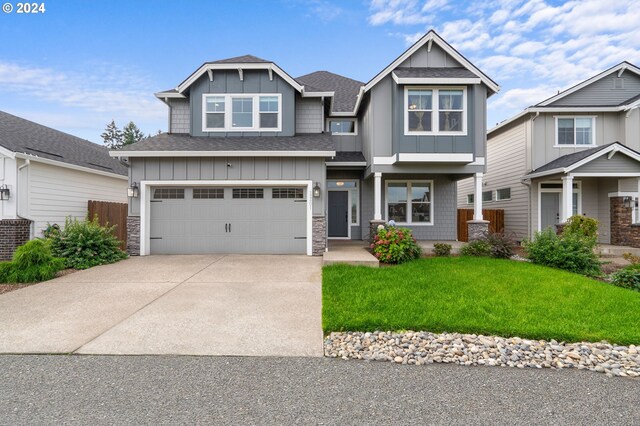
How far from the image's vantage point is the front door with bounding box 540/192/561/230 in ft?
42.5

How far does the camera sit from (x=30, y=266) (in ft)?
23.4

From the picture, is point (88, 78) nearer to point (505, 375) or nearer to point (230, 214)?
point (230, 214)

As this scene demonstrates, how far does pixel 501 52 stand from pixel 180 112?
44.9 ft

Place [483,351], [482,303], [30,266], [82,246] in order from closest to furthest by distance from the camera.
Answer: [483,351]
[482,303]
[30,266]
[82,246]

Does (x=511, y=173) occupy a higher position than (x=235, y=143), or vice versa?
(x=235, y=143)

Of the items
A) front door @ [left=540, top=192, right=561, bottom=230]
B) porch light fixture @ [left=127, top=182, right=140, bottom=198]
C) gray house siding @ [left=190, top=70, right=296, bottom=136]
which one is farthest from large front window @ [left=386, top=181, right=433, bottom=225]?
porch light fixture @ [left=127, top=182, right=140, bottom=198]

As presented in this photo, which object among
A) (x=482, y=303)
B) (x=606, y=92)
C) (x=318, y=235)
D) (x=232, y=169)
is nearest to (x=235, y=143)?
(x=232, y=169)

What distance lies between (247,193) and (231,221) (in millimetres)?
1041

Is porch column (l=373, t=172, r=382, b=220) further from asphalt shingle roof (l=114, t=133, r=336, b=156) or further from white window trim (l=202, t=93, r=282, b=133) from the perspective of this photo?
white window trim (l=202, t=93, r=282, b=133)

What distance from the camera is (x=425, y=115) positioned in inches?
407

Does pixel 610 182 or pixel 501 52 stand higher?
pixel 501 52

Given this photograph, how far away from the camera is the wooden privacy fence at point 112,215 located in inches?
447

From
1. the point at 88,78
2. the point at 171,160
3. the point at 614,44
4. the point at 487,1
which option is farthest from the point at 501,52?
the point at 88,78

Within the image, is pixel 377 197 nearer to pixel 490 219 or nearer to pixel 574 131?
pixel 490 219
